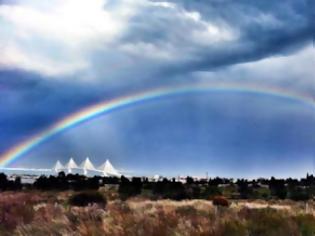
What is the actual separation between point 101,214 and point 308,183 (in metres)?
93.7

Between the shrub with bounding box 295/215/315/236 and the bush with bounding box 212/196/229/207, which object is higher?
the bush with bounding box 212/196/229/207

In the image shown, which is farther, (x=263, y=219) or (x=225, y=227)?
(x=263, y=219)

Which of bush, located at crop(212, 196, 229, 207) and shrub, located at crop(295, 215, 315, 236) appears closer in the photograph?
shrub, located at crop(295, 215, 315, 236)

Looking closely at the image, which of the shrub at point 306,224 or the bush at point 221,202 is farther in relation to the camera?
the bush at point 221,202

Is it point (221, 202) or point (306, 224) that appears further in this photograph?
point (221, 202)

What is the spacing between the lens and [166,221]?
1487 cm

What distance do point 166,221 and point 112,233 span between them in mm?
2373

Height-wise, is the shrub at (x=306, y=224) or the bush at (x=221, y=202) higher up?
the bush at (x=221, y=202)

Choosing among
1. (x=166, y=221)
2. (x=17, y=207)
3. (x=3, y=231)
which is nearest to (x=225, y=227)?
(x=166, y=221)

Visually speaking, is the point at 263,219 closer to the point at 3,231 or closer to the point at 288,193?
the point at 3,231

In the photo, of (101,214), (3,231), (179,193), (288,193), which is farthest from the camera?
(288,193)

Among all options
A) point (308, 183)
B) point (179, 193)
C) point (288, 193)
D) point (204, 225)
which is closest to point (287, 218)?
point (204, 225)

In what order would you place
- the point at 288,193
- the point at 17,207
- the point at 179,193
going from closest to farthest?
the point at 17,207 < the point at 179,193 < the point at 288,193

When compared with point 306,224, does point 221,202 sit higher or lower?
higher
